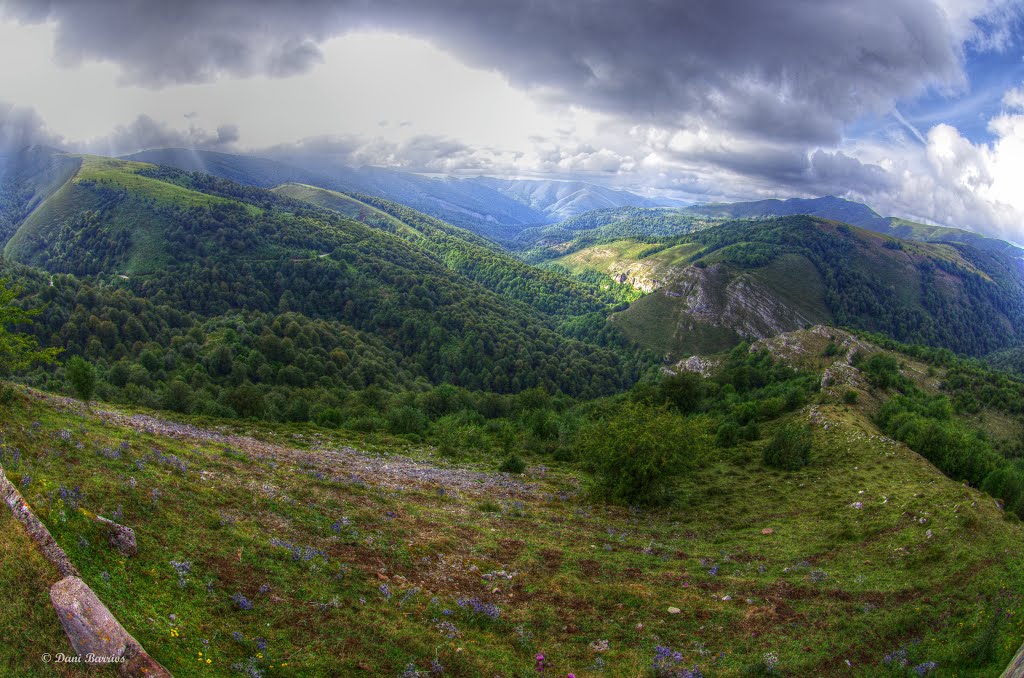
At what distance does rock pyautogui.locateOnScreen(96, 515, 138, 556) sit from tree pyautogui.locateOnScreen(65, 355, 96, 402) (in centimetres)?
2783

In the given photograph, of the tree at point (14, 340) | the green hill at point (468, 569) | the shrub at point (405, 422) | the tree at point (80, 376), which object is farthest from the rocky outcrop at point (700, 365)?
the tree at point (14, 340)

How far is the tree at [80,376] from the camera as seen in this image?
34.9 m

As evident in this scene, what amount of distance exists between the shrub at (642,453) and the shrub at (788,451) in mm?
17659

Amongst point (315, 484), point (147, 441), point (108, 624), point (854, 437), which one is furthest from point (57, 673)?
point (854, 437)

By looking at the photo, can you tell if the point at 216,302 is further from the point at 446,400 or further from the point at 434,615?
the point at 434,615

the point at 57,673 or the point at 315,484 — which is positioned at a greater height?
the point at 57,673

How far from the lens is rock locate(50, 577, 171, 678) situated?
35.2 ft

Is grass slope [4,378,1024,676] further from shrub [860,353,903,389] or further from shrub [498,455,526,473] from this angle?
shrub [860,353,903,389]

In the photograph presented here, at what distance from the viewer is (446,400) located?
10469 centimetres

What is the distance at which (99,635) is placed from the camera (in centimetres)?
1091

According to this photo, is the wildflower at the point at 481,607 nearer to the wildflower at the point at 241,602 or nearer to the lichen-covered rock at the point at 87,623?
the wildflower at the point at 241,602

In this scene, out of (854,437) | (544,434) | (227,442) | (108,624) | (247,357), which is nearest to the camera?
(108,624)

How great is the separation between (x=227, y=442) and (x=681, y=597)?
117 feet

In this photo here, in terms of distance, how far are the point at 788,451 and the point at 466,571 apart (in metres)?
48.1
